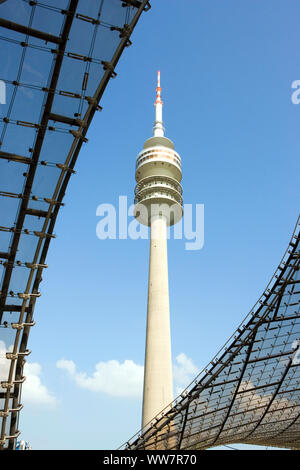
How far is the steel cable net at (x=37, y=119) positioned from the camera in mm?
13211

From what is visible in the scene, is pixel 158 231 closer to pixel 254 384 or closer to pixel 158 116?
pixel 158 116

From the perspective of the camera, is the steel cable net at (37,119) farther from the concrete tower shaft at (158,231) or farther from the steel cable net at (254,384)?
the concrete tower shaft at (158,231)

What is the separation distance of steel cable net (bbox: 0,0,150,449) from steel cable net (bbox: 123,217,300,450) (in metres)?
13.2

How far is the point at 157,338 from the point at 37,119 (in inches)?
1823

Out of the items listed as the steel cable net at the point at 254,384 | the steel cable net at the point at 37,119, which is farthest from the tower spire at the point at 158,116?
the steel cable net at the point at 37,119

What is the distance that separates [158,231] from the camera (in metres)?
67.1

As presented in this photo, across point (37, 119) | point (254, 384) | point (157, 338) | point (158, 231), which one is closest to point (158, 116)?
point (158, 231)

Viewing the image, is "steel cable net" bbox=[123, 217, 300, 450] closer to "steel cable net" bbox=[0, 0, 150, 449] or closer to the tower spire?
"steel cable net" bbox=[0, 0, 150, 449]

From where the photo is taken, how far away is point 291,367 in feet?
96.3

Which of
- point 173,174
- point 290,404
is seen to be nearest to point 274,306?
point 290,404

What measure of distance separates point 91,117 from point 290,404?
100 ft

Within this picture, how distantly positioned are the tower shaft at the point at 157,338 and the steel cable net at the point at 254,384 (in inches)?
534

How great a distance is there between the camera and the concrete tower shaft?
53906 mm
